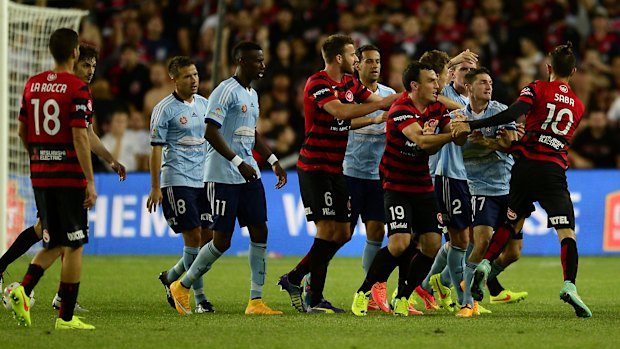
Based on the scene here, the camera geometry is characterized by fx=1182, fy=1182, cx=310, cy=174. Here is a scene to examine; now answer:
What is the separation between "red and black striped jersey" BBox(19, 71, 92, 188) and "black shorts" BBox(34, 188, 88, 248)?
67 mm

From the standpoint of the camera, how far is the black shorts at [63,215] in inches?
344

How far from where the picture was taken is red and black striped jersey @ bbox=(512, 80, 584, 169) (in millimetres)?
10211

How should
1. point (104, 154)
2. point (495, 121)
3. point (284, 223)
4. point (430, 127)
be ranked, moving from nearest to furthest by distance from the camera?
1. point (430, 127)
2. point (495, 121)
3. point (104, 154)
4. point (284, 223)

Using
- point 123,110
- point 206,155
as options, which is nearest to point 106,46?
point 123,110

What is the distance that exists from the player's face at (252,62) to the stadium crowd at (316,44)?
881 centimetres

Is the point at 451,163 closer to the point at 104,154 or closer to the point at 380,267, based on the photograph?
the point at 380,267

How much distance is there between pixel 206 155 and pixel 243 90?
0.75 meters

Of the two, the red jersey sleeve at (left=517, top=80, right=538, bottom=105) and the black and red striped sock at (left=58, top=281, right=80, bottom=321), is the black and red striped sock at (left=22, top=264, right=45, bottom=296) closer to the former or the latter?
the black and red striped sock at (left=58, top=281, right=80, bottom=321)

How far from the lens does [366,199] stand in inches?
445

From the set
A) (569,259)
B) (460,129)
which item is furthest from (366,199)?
(569,259)

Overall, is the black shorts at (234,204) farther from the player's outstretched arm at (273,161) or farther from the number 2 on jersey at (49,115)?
the number 2 on jersey at (49,115)

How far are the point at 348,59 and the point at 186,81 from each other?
167 cm

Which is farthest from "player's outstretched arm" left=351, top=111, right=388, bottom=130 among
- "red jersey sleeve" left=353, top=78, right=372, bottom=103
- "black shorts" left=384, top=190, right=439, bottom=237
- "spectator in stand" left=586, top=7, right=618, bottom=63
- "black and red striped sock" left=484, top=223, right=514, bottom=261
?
"spectator in stand" left=586, top=7, right=618, bottom=63

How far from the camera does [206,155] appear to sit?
36.1ft
